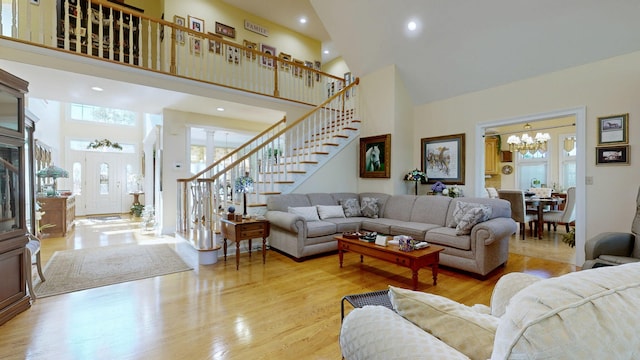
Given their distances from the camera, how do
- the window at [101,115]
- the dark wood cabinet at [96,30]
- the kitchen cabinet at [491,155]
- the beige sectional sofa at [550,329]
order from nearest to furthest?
1. the beige sectional sofa at [550,329]
2. the dark wood cabinet at [96,30]
3. the kitchen cabinet at [491,155]
4. the window at [101,115]

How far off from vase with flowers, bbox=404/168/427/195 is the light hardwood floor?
6.32 feet

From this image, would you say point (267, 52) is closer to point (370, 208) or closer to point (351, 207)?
point (351, 207)

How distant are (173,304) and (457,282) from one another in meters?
2.97

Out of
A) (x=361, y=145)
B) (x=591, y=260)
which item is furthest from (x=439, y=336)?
(x=361, y=145)

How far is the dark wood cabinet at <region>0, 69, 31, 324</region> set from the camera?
2.33 metres

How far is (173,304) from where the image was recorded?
262 cm

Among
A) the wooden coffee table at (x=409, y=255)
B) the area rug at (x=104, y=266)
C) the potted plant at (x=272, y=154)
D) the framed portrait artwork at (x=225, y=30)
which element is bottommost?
the area rug at (x=104, y=266)

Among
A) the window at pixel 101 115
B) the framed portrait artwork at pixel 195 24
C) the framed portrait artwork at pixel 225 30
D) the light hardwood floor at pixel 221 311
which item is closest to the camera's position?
the light hardwood floor at pixel 221 311

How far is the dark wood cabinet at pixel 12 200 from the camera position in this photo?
2.33 metres

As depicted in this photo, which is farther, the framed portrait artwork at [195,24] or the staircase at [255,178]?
the framed portrait artwork at [195,24]

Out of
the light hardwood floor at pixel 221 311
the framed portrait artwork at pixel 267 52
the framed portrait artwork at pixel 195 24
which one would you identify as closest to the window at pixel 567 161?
the light hardwood floor at pixel 221 311

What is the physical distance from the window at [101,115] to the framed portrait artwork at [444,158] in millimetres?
9632

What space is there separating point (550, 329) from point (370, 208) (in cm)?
448

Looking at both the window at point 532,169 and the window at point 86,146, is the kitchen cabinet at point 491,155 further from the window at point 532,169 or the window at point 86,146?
the window at point 86,146
